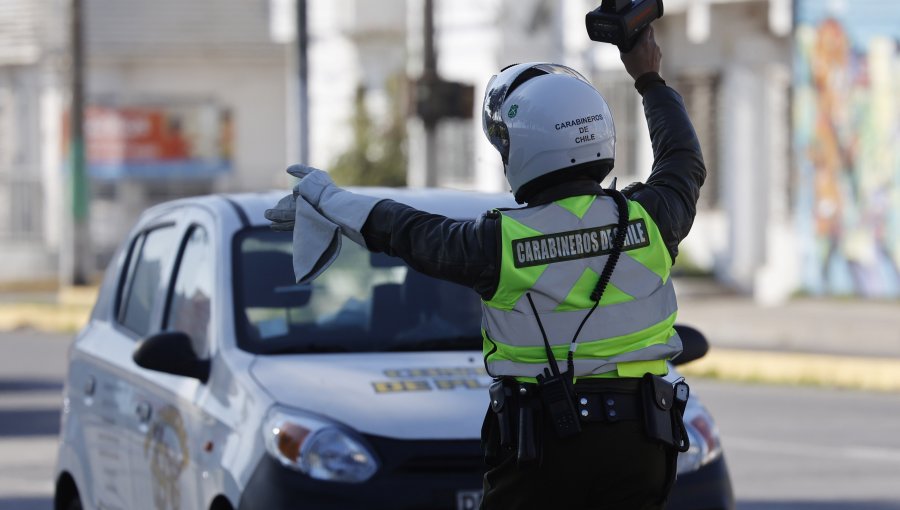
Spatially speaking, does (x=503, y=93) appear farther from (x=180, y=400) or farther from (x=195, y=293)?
(x=195, y=293)

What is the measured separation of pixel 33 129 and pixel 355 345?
106 ft

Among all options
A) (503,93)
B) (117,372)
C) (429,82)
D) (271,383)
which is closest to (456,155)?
(429,82)

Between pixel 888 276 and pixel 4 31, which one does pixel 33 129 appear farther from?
pixel 888 276

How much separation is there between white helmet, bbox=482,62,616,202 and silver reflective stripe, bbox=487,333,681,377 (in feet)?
1.23

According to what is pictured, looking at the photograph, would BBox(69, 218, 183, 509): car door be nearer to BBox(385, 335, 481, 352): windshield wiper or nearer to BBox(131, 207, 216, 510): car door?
BBox(131, 207, 216, 510): car door

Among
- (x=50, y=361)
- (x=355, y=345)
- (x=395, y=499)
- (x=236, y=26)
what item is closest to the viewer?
(x=395, y=499)

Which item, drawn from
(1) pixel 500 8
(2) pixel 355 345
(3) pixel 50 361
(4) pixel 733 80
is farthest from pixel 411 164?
(2) pixel 355 345

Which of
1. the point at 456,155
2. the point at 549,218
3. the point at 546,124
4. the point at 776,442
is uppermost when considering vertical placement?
the point at 546,124

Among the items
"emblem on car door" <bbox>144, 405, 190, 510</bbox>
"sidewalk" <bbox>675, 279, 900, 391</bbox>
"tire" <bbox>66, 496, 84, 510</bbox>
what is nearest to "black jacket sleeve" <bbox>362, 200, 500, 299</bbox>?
"emblem on car door" <bbox>144, 405, 190, 510</bbox>

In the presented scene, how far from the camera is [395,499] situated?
545cm

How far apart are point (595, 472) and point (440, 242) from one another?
561mm

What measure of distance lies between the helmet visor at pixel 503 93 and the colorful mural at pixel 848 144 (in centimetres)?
2003

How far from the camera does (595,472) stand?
3842mm

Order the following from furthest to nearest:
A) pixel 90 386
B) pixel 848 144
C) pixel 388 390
Answer: pixel 848 144, pixel 90 386, pixel 388 390
